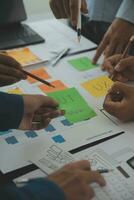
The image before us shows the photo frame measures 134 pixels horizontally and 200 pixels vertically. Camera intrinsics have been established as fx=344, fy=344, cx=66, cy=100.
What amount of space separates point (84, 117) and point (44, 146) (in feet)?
0.54

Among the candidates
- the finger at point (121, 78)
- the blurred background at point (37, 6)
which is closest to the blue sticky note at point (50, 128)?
the finger at point (121, 78)

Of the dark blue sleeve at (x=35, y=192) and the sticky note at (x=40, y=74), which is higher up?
the dark blue sleeve at (x=35, y=192)

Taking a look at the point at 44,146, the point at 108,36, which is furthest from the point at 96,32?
the point at 44,146

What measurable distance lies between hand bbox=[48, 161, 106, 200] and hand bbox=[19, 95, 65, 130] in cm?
19

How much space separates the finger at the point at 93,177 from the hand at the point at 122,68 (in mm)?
454

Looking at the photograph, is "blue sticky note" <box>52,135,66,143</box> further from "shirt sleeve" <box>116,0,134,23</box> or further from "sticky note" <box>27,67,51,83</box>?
"shirt sleeve" <box>116,0,134,23</box>

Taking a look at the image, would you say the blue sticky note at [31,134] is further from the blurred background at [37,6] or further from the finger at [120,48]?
the blurred background at [37,6]

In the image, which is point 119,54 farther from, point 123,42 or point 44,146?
point 44,146

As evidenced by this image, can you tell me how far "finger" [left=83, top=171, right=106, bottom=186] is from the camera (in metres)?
0.71

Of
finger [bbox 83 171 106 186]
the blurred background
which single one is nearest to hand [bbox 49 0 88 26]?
finger [bbox 83 171 106 186]

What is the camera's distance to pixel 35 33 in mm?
1408

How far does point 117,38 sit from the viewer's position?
1209 millimetres

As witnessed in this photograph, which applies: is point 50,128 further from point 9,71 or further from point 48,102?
point 9,71

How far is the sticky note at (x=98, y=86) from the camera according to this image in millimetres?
1057
